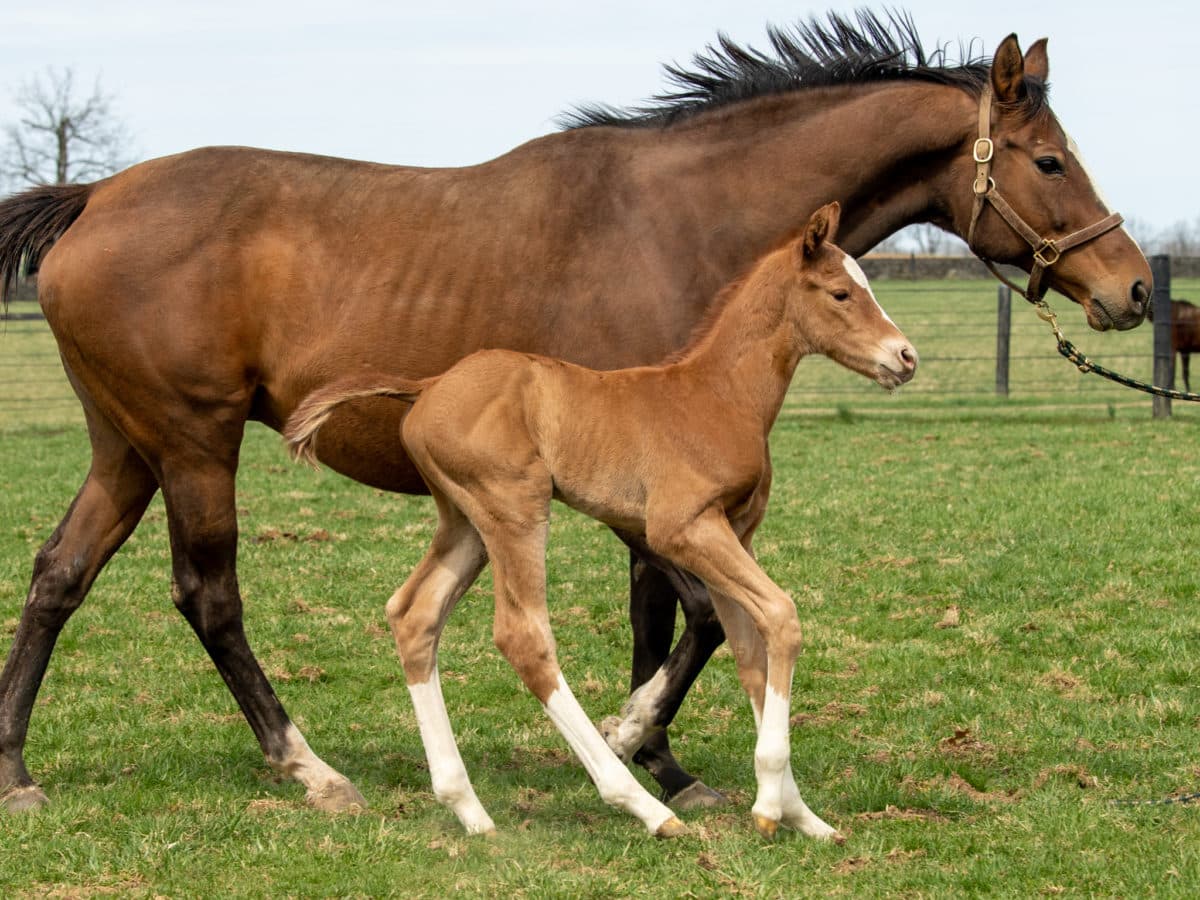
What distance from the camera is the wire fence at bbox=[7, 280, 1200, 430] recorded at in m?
17.5

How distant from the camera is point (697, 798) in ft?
15.3

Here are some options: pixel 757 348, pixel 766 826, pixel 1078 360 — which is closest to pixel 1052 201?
pixel 1078 360

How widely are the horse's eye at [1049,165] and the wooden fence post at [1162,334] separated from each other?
37.0 ft

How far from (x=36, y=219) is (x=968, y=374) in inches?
722

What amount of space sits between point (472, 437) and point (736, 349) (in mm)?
862

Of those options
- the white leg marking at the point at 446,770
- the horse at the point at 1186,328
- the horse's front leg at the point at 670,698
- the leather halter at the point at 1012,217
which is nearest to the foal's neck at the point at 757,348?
the horse's front leg at the point at 670,698

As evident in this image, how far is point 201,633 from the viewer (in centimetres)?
502

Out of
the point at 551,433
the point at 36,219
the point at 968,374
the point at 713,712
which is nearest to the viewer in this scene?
the point at 551,433

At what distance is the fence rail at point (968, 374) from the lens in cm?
1723

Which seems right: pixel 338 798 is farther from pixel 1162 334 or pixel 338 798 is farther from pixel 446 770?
pixel 1162 334

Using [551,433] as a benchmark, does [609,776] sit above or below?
below

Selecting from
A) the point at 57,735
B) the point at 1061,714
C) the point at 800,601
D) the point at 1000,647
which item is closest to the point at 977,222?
the point at 1061,714

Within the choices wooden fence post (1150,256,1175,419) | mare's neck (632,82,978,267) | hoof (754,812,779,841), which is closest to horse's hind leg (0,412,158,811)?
mare's neck (632,82,978,267)

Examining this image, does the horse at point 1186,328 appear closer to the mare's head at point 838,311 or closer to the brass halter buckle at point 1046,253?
the brass halter buckle at point 1046,253
